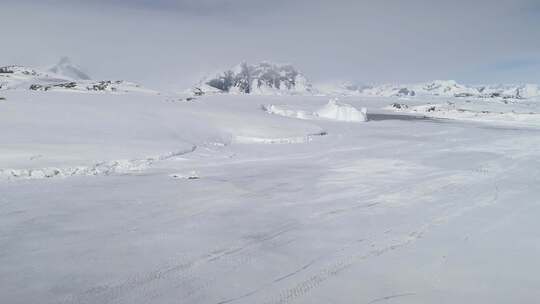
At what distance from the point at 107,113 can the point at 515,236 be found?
19332mm

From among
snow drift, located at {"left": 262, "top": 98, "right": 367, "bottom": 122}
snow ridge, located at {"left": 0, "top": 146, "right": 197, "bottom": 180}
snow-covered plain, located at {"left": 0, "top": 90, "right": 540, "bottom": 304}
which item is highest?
snow drift, located at {"left": 262, "top": 98, "right": 367, "bottom": 122}

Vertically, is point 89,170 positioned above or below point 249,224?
above

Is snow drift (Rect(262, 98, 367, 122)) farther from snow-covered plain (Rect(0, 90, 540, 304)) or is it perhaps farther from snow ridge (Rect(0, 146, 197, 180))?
snow ridge (Rect(0, 146, 197, 180))

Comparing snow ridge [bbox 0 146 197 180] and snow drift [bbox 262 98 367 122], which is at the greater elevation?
snow drift [bbox 262 98 367 122]

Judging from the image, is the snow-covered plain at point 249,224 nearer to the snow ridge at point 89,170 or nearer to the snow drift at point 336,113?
the snow ridge at point 89,170

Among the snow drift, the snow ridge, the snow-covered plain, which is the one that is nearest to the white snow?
the snow drift

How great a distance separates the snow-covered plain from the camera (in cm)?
554

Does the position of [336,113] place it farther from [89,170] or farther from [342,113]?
[89,170]

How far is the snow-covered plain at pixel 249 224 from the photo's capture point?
554cm

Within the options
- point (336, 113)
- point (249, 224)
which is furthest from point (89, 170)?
point (336, 113)

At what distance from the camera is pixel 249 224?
822cm

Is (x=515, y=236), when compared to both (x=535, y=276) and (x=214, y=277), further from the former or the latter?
(x=214, y=277)

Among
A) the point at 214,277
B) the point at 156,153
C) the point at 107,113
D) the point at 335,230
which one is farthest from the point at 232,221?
the point at 107,113

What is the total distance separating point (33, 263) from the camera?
5.93 metres
